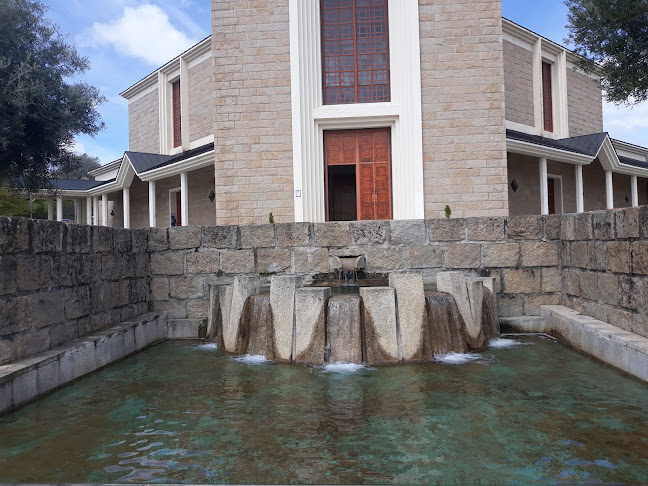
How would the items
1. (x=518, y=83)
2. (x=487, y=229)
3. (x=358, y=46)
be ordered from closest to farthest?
(x=487, y=229)
(x=358, y=46)
(x=518, y=83)

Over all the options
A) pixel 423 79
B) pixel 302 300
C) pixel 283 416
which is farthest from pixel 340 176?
pixel 283 416

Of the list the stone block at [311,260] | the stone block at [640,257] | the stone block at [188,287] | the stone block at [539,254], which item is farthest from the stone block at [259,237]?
the stone block at [640,257]

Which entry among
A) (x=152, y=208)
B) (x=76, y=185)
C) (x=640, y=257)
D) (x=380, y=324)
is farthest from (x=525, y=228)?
(x=76, y=185)

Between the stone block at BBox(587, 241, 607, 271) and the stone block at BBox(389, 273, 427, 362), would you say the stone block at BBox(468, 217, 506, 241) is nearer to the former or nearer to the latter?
the stone block at BBox(587, 241, 607, 271)

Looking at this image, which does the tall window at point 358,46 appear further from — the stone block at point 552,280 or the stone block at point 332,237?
the stone block at point 552,280

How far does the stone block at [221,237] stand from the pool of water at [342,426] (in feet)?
7.97

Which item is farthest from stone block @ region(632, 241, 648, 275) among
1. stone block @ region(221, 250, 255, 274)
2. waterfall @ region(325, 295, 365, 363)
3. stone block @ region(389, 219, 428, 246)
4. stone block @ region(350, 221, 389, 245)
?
stone block @ region(221, 250, 255, 274)

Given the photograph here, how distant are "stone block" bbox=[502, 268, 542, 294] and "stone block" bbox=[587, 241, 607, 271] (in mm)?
1109

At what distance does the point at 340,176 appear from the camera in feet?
66.7

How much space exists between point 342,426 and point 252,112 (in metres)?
9.54

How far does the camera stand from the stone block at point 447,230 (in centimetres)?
735

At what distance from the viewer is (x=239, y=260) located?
7.50 m

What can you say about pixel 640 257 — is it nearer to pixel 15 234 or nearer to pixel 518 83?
pixel 15 234

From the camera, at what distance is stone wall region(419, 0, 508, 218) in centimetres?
1153
